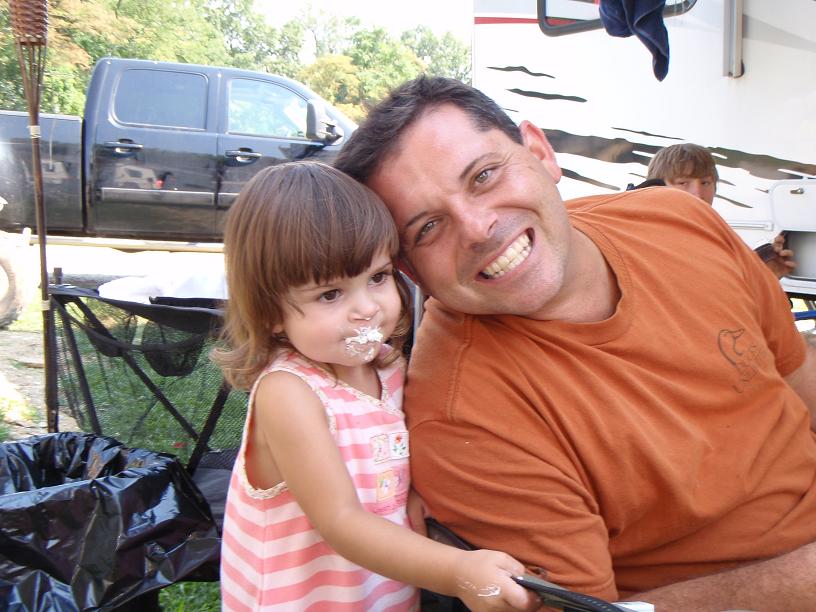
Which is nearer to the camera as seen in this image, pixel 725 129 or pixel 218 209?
pixel 725 129

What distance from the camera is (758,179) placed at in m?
5.08

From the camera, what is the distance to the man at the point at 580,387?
5.09 ft

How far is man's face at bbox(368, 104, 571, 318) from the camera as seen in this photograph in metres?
Answer: 1.70

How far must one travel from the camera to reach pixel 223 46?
1328 inches

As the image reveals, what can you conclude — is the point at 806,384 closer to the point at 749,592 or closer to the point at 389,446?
the point at 749,592

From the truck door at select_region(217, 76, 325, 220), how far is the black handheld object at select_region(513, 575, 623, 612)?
26.7 feet

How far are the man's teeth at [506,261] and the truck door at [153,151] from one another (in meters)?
7.93

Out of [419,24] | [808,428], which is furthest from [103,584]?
[419,24]

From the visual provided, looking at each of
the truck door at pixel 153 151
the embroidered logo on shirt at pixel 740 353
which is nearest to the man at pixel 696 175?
the embroidered logo on shirt at pixel 740 353

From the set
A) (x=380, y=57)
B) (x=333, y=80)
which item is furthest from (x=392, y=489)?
(x=380, y=57)

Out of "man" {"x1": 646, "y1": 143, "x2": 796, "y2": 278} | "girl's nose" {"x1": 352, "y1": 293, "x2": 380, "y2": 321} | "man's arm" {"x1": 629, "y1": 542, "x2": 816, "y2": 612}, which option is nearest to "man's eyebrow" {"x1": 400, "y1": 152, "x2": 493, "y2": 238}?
"girl's nose" {"x1": 352, "y1": 293, "x2": 380, "y2": 321}

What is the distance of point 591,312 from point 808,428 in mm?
634

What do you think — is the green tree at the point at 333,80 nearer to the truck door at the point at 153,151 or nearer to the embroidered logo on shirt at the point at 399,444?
the truck door at the point at 153,151

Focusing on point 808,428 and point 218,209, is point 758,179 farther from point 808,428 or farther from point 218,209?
point 218,209
